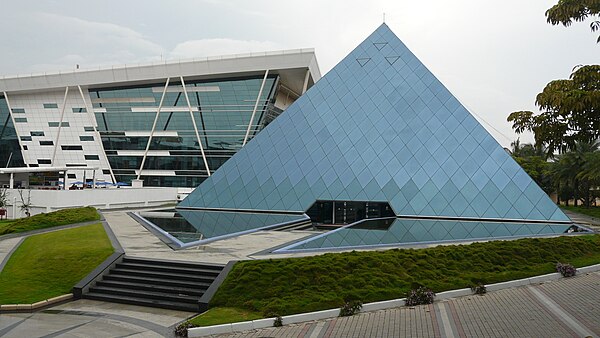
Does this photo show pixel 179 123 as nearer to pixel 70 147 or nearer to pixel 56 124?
Answer: pixel 70 147

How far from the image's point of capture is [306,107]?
3112 centimetres

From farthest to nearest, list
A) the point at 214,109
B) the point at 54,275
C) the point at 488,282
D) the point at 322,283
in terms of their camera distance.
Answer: the point at 214,109, the point at 54,275, the point at 488,282, the point at 322,283

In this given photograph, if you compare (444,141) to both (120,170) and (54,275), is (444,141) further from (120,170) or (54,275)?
(120,170)

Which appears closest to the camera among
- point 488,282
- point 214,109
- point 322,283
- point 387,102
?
point 322,283

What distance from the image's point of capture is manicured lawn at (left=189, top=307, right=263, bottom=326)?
9023 mm

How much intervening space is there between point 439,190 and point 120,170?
45.3 metres

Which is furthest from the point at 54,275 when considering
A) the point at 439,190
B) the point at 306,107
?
the point at 306,107

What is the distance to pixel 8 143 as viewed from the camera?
62031 millimetres

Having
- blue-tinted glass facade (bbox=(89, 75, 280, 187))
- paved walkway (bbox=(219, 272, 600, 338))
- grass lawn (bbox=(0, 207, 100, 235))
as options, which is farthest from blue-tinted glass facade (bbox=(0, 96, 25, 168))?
paved walkway (bbox=(219, 272, 600, 338))

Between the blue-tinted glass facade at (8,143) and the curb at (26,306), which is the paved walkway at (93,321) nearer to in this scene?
the curb at (26,306)

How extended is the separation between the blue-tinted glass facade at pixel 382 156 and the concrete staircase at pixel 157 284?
14795mm

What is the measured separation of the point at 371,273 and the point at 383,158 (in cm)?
1657

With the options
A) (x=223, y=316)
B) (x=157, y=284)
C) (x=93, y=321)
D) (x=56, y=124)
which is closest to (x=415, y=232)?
(x=157, y=284)

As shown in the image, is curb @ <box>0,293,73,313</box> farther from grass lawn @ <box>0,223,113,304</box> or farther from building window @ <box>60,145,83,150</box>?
building window @ <box>60,145,83,150</box>
